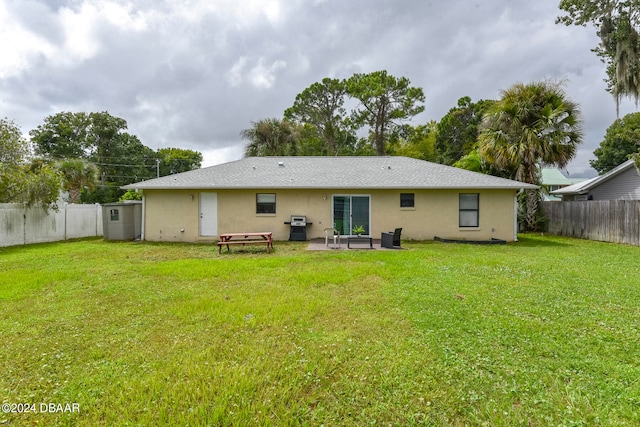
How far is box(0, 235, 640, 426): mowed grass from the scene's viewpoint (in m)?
2.47

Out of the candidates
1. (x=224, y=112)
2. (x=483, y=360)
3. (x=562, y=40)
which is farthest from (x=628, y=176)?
(x=224, y=112)

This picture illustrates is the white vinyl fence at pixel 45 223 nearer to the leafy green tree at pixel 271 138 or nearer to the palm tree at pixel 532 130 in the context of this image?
the leafy green tree at pixel 271 138

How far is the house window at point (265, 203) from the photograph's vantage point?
502 inches

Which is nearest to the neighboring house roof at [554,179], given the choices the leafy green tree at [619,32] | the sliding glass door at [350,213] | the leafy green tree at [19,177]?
the leafy green tree at [619,32]

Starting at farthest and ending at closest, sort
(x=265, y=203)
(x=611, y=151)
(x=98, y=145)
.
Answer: (x=98, y=145)
(x=611, y=151)
(x=265, y=203)

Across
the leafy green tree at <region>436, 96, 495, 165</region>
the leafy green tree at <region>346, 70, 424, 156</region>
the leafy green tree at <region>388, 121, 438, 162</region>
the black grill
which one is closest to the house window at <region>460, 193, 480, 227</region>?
the black grill

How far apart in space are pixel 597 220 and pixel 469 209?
19.5ft

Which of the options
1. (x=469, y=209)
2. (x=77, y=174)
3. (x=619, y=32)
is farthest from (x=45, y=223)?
(x=619, y=32)

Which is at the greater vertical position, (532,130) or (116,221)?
(532,130)

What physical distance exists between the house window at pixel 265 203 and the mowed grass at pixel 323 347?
592 centimetres

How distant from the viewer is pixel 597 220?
1312cm

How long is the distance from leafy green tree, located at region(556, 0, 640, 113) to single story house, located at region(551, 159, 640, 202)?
512 cm

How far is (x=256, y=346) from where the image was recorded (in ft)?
11.5

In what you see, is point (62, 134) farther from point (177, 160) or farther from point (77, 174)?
point (77, 174)
